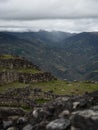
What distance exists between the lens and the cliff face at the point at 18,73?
9531cm

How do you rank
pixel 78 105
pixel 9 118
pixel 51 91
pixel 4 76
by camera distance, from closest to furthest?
pixel 78 105 < pixel 9 118 < pixel 51 91 < pixel 4 76

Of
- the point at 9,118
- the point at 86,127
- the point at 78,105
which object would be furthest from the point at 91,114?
the point at 9,118

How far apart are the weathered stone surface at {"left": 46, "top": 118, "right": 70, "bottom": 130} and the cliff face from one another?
74812 millimetres

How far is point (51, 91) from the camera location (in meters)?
82.1

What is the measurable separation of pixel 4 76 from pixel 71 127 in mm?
76472

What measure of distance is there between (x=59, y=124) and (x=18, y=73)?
7672cm

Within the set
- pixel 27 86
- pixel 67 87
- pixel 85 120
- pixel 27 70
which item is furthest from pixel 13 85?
pixel 85 120

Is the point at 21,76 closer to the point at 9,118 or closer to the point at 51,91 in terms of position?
the point at 51,91

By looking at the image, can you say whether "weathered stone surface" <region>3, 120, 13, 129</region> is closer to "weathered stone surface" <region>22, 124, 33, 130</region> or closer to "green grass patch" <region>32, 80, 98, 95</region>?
"weathered stone surface" <region>22, 124, 33, 130</region>

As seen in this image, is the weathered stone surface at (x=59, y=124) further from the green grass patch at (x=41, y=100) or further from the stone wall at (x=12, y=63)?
the stone wall at (x=12, y=63)

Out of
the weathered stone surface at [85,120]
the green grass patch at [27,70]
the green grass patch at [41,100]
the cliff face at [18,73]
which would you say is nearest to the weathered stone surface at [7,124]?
the weathered stone surface at [85,120]

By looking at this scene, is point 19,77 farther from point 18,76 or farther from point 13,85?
point 13,85

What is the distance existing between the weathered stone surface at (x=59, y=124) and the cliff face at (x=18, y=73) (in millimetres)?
74812

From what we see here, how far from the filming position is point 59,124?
20.1m
